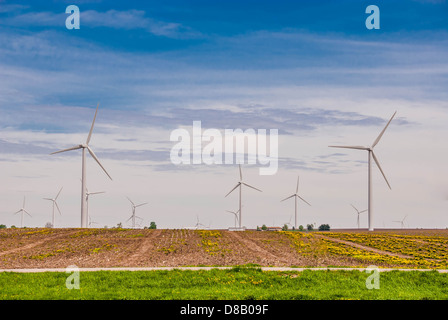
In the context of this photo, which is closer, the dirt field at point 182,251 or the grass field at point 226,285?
the grass field at point 226,285

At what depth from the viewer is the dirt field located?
4828 centimetres

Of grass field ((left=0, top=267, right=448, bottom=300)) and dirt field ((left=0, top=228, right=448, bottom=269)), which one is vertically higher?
grass field ((left=0, top=267, right=448, bottom=300))

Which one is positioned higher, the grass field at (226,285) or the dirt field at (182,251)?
the grass field at (226,285)

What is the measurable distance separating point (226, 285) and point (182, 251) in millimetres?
26121

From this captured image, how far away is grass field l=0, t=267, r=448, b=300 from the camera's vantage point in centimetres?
2855

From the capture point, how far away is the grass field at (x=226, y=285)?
28547 millimetres

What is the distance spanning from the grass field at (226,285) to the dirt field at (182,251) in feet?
32.5

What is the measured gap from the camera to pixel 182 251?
57.6 meters

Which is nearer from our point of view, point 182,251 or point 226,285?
point 226,285

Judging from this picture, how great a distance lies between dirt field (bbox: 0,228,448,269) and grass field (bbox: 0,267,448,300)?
391 inches

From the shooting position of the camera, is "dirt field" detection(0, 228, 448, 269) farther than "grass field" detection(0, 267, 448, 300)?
Yes
